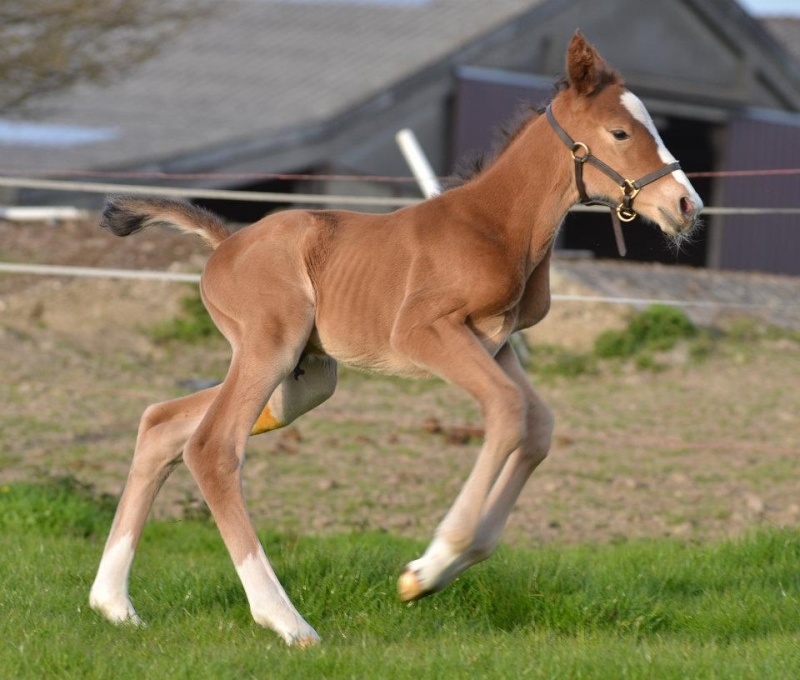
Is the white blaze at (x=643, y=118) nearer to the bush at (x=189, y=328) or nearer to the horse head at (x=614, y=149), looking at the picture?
the horse head at (x=614, y=149)

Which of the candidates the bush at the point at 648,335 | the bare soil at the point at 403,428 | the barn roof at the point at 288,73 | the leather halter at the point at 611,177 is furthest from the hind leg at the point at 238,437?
the barn roof at the point at 288,73

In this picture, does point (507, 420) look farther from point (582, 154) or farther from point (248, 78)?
point (248, 78)

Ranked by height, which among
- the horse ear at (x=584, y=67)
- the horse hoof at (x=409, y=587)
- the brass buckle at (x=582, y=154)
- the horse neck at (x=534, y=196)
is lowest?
the horse hoof at (x=409, y=587)

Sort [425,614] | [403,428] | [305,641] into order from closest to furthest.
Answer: [305,641], [425,614], [403,428]

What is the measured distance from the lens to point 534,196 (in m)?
4.71

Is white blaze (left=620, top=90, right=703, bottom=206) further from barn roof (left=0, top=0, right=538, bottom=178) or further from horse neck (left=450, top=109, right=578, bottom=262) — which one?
barn roof (left=0, top=0, right=538, bottom=178)

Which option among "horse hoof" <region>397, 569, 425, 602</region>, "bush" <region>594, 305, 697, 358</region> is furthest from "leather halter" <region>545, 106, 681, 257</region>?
"bush" <region>594, 305, 697, 358</region>

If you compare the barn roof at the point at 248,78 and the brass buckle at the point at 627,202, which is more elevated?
the brass buckle at the point at 627,202

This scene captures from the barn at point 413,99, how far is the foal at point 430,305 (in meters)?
11.5

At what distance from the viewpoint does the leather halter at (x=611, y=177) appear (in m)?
4.52

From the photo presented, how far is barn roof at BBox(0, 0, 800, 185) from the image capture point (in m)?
17.1

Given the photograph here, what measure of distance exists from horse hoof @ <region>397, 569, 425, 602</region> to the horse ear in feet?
5.98

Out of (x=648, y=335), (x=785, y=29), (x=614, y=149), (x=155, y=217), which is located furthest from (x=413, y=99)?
(x=785, y=29)

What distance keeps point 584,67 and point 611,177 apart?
405mm
